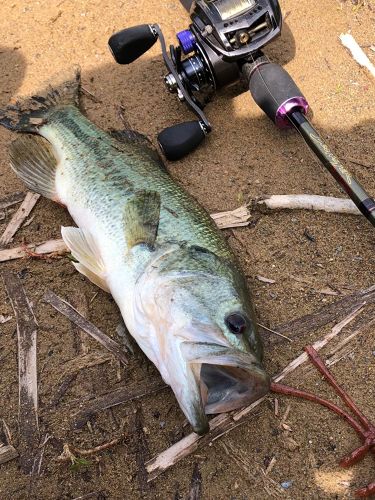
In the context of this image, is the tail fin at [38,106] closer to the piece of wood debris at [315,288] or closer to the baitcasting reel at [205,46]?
the baitcasting reel at [205,46]

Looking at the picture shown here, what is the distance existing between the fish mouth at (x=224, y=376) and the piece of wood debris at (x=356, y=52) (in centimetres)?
342

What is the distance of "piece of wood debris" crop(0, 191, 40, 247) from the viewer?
13.1 feet

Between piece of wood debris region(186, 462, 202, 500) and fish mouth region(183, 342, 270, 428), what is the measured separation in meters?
0.50

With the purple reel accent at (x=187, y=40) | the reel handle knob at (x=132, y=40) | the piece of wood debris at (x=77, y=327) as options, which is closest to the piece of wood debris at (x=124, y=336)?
the piece of wood debris at (x=77, y=327)

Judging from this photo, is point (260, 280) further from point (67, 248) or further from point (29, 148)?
point (29, 148)

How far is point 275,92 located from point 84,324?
2.28 metres

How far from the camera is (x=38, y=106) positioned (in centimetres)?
464

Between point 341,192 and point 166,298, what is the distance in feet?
6.37

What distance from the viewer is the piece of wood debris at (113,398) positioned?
3.23 metres

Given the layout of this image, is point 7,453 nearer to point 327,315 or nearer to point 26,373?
point 26,373

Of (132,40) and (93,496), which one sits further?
(132,40)

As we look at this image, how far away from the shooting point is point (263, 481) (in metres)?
3.03

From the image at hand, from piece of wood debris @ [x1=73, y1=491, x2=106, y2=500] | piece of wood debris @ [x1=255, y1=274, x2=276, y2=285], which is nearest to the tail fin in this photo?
piece of wood debris @ [x1=255, y1=274, x2=276, y2=285]

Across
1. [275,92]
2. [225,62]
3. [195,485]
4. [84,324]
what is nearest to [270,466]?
[195,485]
